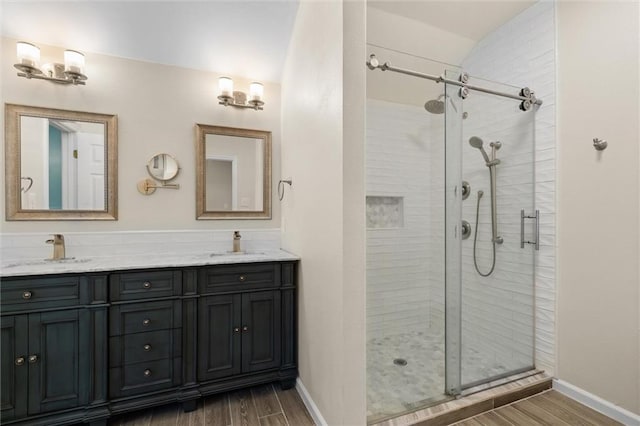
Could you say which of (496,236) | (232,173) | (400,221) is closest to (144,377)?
(232,173)

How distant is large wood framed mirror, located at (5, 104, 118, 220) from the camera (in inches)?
75.6

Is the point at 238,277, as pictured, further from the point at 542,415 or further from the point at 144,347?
the point at 542,415

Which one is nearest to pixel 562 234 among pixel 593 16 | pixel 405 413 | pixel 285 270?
pixel 593 16

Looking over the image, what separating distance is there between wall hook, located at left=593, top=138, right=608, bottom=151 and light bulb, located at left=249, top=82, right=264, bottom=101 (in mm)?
2321

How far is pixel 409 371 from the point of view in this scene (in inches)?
79.8

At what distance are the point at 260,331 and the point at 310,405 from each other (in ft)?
1.79

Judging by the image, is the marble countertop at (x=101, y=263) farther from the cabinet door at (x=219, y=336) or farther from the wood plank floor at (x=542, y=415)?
the wood plank floor at (x=542, y=415)

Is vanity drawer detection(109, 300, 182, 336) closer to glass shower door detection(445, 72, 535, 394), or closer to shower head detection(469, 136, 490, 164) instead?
glass shower door detection(445, 72, 535, 394)

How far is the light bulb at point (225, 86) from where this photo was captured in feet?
7.56

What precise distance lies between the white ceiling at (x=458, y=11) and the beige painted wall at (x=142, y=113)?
1367 mm

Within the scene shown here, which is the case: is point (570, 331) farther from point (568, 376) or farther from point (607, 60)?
point (607, 60)

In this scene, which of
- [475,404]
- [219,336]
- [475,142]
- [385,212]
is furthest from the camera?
[385,212]

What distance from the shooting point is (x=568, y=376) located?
72.2 inches

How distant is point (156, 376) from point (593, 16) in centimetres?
339
